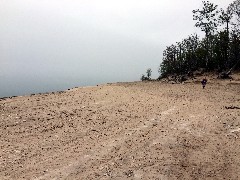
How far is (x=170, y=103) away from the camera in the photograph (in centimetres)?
3394

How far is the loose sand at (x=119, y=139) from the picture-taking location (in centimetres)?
1820

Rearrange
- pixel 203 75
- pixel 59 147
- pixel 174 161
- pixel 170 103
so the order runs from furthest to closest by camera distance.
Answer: pixel 203 75 → pixel 170 103 → pixel 59 147 → pixel 174 161

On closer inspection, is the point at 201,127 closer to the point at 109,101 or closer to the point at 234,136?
the point at 234,136

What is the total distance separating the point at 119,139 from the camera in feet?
74.2

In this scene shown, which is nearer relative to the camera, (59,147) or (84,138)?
(59,147)

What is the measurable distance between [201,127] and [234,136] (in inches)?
102

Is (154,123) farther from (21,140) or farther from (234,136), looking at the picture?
(21,140)

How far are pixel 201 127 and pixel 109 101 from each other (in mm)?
→ 12951

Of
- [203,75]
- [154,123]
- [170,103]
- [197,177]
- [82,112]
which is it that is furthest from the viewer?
[203,75]

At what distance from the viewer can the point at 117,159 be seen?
1939cm

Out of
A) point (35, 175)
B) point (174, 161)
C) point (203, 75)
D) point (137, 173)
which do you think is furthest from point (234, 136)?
point (203, 75)

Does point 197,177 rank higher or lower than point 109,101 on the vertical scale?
lower

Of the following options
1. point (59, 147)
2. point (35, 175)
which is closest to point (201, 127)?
point (59, 147)

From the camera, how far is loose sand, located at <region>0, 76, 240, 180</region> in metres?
18.2
